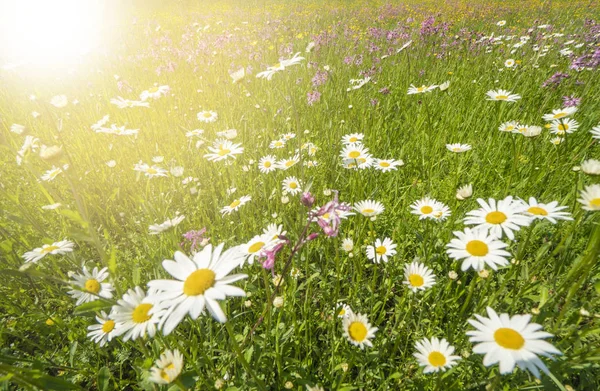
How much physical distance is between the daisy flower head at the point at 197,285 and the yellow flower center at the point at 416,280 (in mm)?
763

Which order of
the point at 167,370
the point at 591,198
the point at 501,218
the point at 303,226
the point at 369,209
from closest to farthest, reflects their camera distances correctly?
the point at 167,370 → the point at 591,198 → the point at 501,218 → the point at 369,209 → the point at 303,226

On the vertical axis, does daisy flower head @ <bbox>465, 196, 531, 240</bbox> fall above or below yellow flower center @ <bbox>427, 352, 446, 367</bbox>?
above

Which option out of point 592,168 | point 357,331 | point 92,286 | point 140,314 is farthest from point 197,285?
point 592,168

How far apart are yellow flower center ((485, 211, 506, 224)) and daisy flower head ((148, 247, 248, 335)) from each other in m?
1.04

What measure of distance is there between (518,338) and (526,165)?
1.98 meters

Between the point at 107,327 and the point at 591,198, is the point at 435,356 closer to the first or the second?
the point at 591,198

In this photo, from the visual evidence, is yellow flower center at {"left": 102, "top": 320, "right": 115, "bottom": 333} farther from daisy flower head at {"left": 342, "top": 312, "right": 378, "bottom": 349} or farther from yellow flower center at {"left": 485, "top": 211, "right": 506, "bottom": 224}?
yellow flower center at {"left": 485, "top": 211, "right": 506, "bottom": 224}

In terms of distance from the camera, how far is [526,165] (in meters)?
2.27

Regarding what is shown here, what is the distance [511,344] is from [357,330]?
1.47 feet

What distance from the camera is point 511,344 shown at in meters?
0.76

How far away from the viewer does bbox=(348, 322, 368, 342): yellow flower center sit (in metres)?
1.02

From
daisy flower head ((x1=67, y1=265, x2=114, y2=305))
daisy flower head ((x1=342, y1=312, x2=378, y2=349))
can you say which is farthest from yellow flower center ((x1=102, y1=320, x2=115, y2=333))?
daisy flower head ((x1=342, y1=312, x2=378, y2=349))

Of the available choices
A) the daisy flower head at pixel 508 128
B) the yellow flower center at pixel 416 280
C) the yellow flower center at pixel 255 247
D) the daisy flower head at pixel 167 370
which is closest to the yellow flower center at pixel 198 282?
the daisy flower head at pixel 167 370

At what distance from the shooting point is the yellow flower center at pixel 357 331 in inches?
40.3
